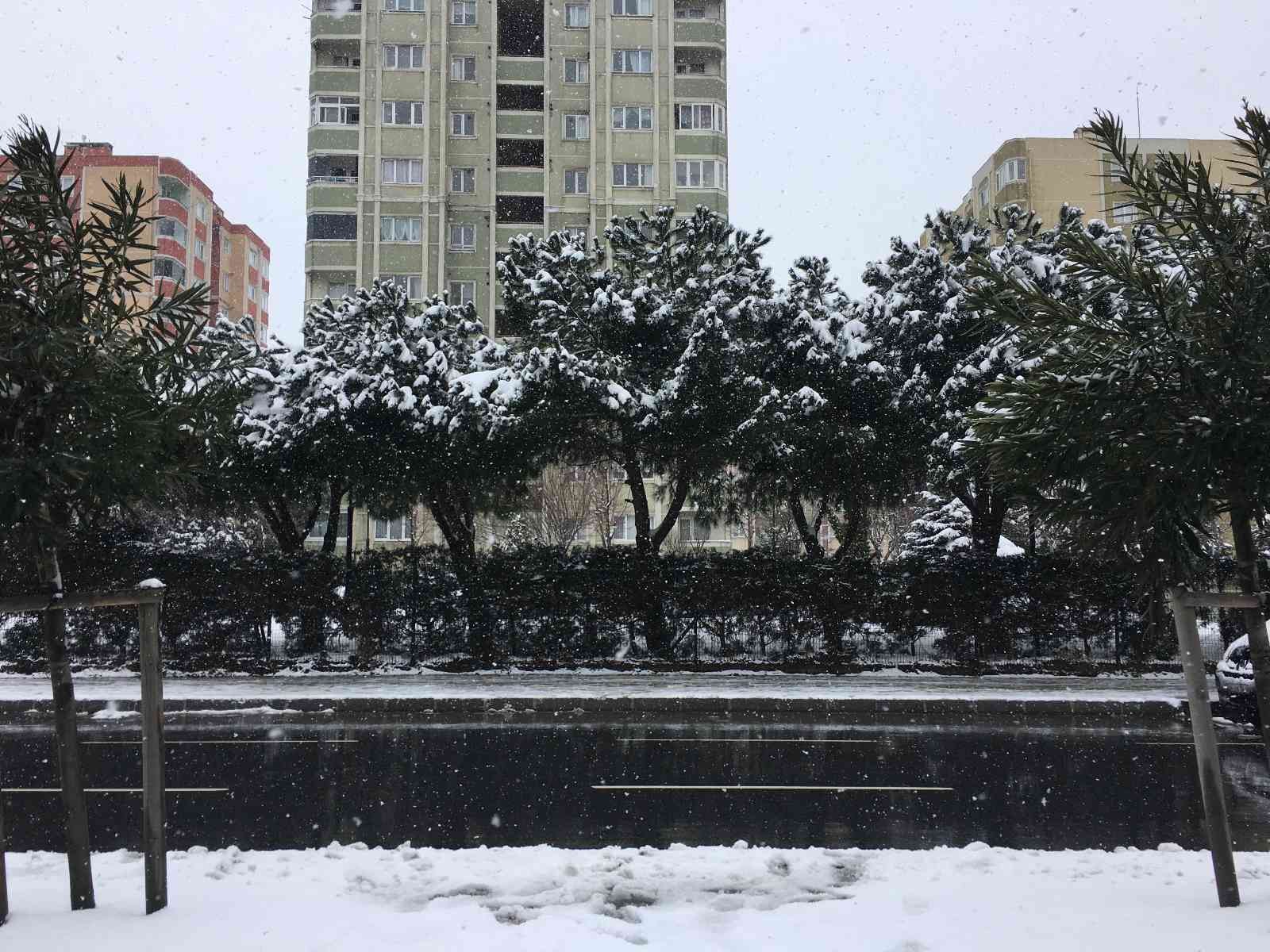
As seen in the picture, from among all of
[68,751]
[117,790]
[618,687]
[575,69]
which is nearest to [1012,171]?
[575,69]

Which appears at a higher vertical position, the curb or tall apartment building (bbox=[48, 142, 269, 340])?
tall apartment building (bbox=[48, 142, 269, 340])

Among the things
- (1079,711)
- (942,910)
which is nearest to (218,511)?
(1079,711)

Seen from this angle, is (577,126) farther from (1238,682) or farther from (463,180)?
(1238,682)

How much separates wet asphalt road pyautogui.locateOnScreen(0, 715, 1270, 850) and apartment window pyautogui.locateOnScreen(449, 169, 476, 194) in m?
40.9

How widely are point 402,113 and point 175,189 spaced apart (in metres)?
29.5

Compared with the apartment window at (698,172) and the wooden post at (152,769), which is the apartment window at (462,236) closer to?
the apartment window at (698,172)

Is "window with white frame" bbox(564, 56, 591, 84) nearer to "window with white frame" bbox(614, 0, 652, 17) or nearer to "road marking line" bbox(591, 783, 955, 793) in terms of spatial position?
"window with white frame" bbox(614, 0, 652, 17)

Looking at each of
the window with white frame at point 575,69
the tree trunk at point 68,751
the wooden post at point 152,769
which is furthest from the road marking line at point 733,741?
the window with white frame at point 575,69

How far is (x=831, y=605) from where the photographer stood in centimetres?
1680

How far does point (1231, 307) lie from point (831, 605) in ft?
40.9

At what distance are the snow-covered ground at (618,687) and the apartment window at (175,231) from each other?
59376mm

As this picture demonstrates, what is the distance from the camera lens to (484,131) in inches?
1964

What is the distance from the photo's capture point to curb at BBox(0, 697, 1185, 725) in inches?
537

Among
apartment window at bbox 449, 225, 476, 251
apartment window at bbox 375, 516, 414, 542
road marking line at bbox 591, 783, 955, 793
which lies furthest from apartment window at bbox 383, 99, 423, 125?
road marking line at bbox 591, 783, 955, 793
